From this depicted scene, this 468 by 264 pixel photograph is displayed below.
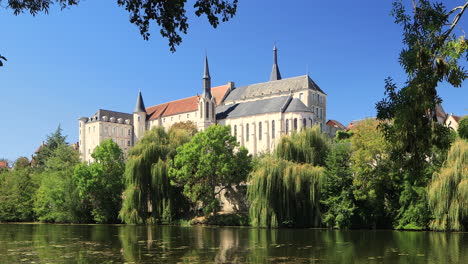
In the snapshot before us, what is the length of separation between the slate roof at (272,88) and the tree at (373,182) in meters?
60.4

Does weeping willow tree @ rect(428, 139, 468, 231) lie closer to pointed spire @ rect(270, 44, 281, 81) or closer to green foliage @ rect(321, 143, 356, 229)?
green foliage @ rect(321, 143, 356, 229)

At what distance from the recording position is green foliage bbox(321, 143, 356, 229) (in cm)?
3688

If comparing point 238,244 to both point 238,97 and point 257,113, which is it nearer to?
point 257,113

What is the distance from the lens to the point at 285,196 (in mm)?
37156

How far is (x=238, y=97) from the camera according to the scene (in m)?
109

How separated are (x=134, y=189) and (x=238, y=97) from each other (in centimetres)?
6815

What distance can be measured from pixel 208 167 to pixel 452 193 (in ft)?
65.0

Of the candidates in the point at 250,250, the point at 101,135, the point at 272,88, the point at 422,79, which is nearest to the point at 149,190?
the point at 250,250

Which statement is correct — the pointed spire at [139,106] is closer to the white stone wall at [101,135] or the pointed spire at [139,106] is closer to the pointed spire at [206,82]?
the white stone wall at [101,135]

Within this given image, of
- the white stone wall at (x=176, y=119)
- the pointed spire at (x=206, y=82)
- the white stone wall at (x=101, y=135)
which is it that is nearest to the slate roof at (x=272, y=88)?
the pointed spire at (x=206, y=82)

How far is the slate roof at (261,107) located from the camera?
8738 centimetres

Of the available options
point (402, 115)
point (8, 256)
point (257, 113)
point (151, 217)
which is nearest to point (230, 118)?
point (257, 113)

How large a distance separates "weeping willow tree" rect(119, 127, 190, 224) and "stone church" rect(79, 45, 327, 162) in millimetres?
28595

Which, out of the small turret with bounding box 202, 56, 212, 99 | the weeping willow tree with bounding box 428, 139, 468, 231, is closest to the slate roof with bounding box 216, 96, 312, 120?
the small turret with bounding box 202, 56, 212, 99
